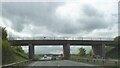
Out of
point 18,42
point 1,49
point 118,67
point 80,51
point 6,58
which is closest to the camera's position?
point 118,67

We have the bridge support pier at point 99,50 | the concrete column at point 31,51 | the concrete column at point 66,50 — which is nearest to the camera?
the concrete column at point 31,51

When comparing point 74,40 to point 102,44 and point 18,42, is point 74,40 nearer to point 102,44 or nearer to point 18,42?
point 102,44

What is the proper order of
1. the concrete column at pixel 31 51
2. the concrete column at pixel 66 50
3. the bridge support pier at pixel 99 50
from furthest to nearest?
the bridge support pier at pixel 99 50 → the concrete column at pixel 66 50 → the concrete column at pixel 31 51

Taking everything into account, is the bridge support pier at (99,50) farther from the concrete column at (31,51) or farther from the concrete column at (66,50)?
the concrete column at (31,51)

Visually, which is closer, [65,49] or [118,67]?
[118,67]

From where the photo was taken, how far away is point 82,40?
98938 mm

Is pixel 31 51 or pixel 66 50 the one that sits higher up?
pixel 66 50

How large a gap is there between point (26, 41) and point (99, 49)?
25.1 metres

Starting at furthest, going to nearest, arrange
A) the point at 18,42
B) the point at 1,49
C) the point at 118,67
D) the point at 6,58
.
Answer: the point at 18,42 < the point at 6,58 < the point at 1,49 < the point at 118,67

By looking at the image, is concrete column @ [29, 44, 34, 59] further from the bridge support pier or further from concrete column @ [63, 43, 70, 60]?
the bridge support pier

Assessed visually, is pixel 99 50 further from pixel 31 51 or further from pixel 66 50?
pixel 31 51

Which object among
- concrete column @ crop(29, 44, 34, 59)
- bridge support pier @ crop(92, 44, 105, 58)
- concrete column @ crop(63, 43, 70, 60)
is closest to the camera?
concrete column @ crop(29, 44, 34, 59)

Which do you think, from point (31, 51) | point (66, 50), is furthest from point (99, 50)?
point (31, 51)

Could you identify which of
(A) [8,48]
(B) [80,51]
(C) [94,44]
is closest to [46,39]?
(C) [94,44]
